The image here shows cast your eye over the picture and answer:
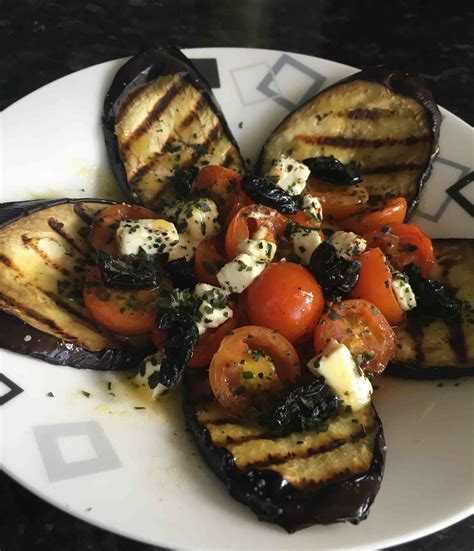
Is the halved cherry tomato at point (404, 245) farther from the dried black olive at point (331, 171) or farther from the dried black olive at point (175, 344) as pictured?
the dried black olive at point (175, 344)

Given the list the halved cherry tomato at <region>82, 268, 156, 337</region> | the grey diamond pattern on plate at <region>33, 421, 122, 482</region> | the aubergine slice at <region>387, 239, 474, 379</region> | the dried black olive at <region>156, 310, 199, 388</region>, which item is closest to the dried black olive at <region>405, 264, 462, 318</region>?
the aubergine slice at <region>387, 239, 474, 379</region>

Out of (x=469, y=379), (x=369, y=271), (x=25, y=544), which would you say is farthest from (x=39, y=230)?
(x=469, y=379)

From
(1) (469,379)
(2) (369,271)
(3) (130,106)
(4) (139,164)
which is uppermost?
(3) (130,106)

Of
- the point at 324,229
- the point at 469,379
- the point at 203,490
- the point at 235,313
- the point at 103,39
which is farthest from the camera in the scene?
the point at 103,39

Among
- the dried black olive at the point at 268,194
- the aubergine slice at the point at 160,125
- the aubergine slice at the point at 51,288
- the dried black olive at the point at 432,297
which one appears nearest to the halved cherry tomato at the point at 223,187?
the dried black olive at the point at 268,194

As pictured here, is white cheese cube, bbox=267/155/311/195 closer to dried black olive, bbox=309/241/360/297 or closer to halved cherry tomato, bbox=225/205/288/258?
halved cherry tomato, bbox=225/205/288/258

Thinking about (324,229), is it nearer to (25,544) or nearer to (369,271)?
(369,271)

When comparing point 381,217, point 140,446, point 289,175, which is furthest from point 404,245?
point 140,446
